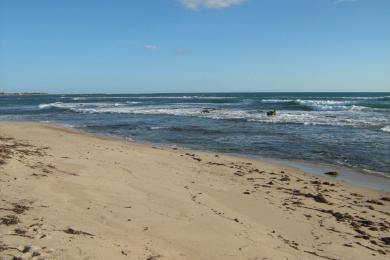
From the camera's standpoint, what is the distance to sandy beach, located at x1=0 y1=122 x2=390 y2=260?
5094 millimetres

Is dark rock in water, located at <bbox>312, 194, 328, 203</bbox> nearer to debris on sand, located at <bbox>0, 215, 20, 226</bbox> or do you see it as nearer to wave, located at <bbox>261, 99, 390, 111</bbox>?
debris on sand, located at <bbox>0, 215, 20, 226</bbox>

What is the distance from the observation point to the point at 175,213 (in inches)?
270

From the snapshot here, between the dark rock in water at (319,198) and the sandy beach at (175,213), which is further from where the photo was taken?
the dark rock in water at (319,198)

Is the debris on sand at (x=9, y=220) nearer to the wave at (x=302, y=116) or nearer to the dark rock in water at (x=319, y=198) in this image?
the dark rock in water at (x=319, y=198)

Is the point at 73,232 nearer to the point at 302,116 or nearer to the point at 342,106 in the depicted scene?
the point at 302,116

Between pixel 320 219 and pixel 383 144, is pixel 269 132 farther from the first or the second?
pixel 320 219

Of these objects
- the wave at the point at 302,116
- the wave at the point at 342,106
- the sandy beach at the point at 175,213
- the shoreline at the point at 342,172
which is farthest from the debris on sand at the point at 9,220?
the wave at the point at 342,106

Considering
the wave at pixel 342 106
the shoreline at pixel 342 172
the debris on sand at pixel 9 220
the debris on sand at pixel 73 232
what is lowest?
the shoreline at pixel 342 172

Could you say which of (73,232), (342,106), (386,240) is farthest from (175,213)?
(342,106)

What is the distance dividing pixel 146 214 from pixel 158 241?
3.84 feet

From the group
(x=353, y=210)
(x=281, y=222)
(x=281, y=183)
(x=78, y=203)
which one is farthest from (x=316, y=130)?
(x=78, y=203)

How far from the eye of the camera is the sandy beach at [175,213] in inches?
201

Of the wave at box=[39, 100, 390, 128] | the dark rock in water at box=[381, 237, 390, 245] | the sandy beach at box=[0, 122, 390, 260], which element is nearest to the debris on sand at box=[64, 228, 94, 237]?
the sandy beach at box=[0, 122, 390, 260]

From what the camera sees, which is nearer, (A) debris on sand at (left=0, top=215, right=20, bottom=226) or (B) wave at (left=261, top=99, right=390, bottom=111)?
(A) debris on sand at (left=0, top=215, right=20, bottom=226)
